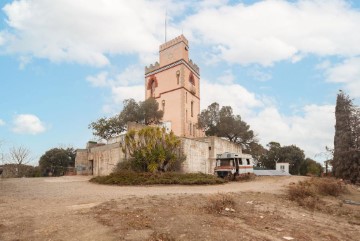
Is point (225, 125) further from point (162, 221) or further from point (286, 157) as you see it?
point (162, 221)

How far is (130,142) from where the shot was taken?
2245 cm

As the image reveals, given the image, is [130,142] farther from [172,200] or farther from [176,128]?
[176,128]

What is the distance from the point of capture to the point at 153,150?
69.5ft

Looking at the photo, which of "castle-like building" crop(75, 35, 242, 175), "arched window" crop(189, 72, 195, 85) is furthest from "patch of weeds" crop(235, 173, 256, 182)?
"arched window" crop(189, 72, 195, 85)

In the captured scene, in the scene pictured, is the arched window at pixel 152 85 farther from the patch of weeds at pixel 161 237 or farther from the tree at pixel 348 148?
the patch of weeds at pixel 161 237

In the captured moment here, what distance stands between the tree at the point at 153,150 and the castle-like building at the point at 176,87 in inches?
551

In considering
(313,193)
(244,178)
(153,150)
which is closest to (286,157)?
(244,178)

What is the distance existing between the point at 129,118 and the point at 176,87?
7.89 m

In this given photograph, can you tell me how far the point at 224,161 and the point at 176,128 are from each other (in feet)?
48.3

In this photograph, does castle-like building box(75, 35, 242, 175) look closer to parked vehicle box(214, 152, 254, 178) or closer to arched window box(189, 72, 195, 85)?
arched window box(189, 72, 195, 85)

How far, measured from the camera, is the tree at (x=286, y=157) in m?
51.0

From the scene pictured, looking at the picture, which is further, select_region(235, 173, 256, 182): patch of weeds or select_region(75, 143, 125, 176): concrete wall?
select_region(75, 143, 125, 176): concrete wall

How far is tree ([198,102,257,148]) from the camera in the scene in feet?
112

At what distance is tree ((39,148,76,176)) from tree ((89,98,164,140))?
9438 millimetres
